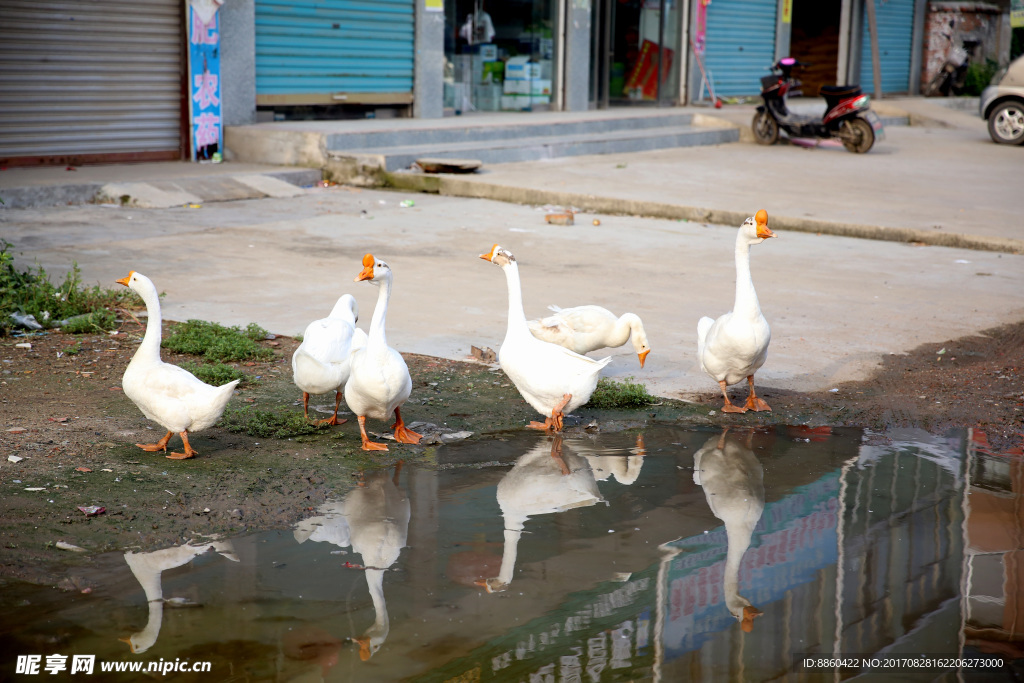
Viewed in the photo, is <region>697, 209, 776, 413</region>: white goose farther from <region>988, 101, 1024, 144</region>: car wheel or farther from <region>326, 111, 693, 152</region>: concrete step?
<region>988, 101, 1024, 144</region>: car wheel

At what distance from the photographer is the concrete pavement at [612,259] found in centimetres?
678

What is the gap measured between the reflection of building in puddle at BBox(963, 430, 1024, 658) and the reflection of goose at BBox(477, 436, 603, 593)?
150cm

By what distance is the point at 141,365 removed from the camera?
449 centimetres

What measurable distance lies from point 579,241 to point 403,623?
7382 mm

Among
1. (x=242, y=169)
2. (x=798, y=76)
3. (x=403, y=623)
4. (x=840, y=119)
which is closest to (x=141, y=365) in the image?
(x=403, y=623)

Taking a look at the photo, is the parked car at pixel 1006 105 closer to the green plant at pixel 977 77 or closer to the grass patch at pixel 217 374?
the green plant at pixel 977 77

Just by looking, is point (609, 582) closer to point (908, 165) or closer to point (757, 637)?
point (757, 637)

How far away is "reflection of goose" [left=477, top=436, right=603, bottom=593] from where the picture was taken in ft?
13.3

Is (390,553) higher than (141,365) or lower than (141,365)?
lower

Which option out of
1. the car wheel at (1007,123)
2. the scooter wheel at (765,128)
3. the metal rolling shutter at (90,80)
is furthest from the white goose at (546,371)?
the car wheel at (1007,123)

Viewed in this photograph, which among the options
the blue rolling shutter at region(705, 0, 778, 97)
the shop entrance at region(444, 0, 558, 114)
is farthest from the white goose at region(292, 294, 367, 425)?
the blue rolling shutter at region(705, 0, 778, 97)

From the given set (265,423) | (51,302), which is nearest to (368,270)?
(265,423)

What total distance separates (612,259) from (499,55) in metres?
11.1

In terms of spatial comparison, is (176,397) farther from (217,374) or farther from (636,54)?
(636,54)
